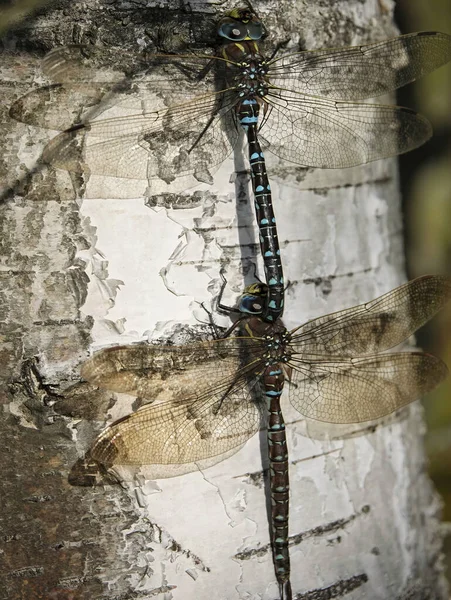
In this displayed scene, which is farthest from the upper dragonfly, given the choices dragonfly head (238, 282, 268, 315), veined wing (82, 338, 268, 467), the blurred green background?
the blurred green background

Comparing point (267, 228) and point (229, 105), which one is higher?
point (229, 105)

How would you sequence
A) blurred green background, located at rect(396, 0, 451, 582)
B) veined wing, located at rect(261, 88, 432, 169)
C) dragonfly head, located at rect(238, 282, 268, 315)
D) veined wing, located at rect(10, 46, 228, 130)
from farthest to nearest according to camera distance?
blurred green background, located at rect(396, 0, 451, 582)
veined wing, located at rect(261, 88, 432, 169)
dragonfly head, located at rect(238, 282, 268, 315)
veined wing, located at rect(10, 46, 228, 130)

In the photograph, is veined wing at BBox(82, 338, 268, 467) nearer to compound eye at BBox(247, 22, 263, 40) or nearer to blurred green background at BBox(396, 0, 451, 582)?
compound eye at BBox(247, 22, 263, 40)

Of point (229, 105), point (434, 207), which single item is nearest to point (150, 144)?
point (229, 105)

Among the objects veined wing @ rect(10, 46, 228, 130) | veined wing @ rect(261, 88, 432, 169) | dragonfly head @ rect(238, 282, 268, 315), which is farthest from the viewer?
veined wing @ rect(261, 88, 432, 169)

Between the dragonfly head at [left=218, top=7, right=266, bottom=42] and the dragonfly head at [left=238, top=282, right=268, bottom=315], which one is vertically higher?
the dragonfly head at [left=218, top=7, right=266, bottom=42]

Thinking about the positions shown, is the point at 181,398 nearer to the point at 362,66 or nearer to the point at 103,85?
Answer: the point at 103,85

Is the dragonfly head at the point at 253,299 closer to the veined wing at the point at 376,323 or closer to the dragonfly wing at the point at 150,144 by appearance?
the veined wing at the point at 376,323

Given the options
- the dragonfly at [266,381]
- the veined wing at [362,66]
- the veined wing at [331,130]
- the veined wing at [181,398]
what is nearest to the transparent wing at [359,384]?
the dragonfly at [266,381]

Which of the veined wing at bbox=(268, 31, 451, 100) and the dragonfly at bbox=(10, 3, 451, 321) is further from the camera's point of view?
the veined wing at bbox=(268, 31, 451, 100)
